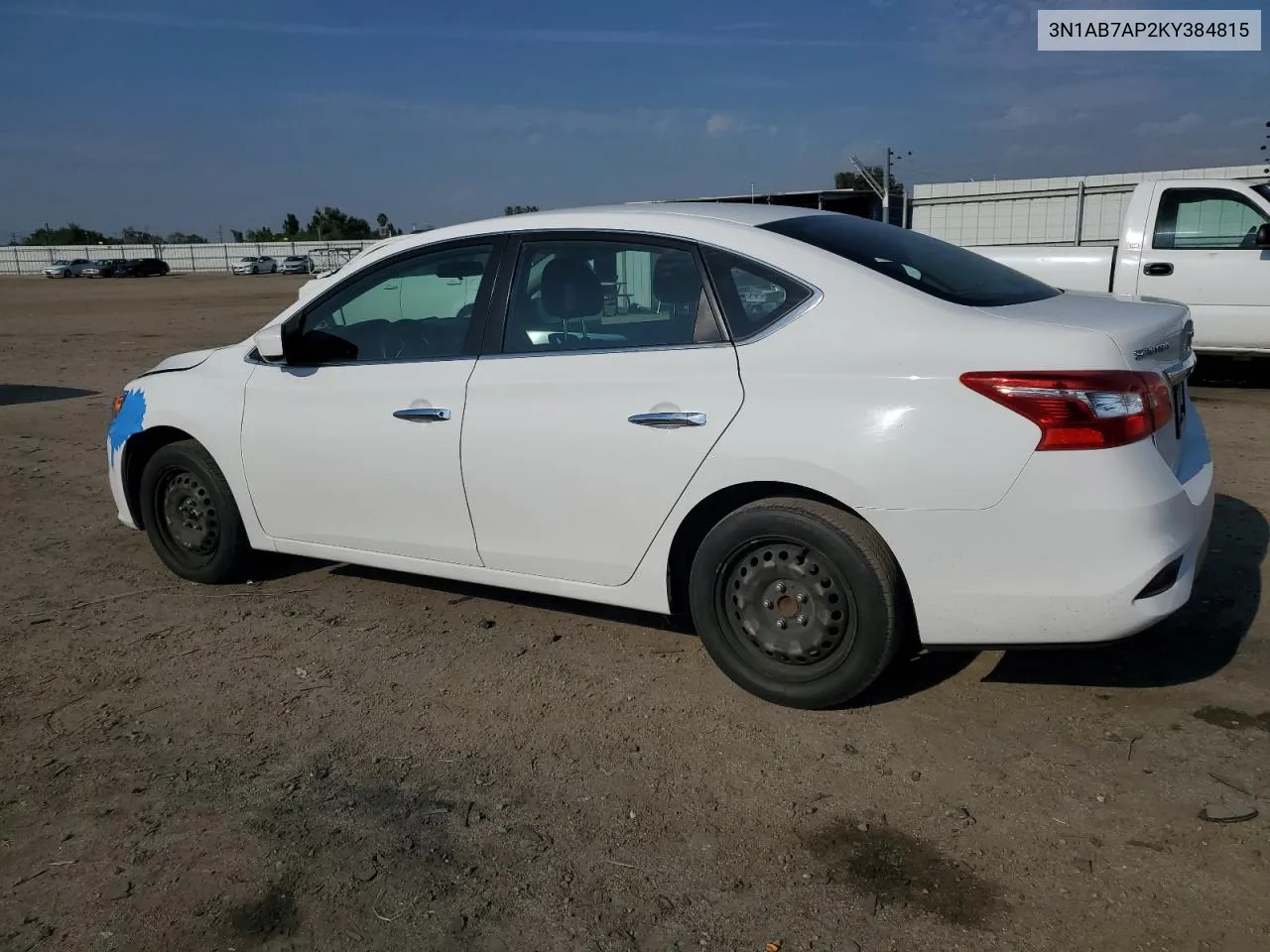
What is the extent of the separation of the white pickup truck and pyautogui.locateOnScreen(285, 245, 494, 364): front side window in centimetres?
719

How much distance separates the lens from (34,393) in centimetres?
1208

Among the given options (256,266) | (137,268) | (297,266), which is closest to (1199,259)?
(297,266)

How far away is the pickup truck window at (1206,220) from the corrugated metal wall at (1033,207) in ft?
13.9

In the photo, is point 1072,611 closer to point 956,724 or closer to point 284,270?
point 956,724

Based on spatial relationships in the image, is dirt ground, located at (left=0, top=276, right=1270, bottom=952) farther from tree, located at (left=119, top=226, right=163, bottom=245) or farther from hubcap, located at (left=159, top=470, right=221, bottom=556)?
tree, located at (left=119, top=226, right=163, bottom=245)

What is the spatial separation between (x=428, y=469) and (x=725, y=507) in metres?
1.25

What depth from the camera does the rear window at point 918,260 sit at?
11.9ft

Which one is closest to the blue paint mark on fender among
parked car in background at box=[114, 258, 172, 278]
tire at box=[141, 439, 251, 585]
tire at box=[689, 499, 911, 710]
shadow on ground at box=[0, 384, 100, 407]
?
tire at box=[141, 439, 251, 585]

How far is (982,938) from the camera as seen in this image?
252 cm

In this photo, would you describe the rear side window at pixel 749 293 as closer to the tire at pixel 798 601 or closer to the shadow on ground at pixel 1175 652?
the tire at pixel 798 601

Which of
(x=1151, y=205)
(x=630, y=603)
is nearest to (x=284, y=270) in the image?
(x=1151, y=205)

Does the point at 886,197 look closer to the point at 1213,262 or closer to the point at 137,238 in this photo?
the point at 1213,262

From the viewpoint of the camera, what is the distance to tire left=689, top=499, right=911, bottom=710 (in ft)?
11.2

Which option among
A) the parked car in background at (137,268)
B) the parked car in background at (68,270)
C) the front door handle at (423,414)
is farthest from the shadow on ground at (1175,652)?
the parked car in background at (68,270)
